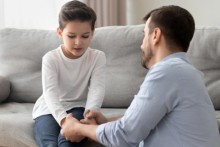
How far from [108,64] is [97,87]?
54 cm

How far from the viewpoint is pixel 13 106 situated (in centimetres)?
239

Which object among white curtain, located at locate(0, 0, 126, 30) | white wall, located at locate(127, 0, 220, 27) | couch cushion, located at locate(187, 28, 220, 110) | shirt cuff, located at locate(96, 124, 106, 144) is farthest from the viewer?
white curtain, located at locate(0, 0, 126, 30)

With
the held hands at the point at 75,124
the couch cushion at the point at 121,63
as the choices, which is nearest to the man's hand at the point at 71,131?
the held hands at the point at 75,124

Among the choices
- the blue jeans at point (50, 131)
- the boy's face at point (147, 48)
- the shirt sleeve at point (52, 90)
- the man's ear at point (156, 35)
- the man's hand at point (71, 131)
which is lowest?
Answer: the blue jeans at point (50, 131)

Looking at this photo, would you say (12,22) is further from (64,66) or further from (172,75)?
(172,75)

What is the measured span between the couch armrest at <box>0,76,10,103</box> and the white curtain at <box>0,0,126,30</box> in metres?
0.73

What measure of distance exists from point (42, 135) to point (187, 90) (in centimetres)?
74

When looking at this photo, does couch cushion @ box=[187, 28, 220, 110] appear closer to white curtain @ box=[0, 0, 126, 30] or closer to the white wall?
the white wall

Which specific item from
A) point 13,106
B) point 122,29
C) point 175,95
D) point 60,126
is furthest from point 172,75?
point 13,106

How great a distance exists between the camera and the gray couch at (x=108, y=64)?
224cm

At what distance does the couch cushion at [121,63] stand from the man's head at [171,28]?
0.92 metres

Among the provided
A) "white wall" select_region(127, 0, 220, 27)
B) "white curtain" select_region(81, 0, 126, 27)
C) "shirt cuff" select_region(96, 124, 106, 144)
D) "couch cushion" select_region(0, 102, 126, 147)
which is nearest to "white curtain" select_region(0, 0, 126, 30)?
"white curtain" select_region(81, 0, 126, 27)

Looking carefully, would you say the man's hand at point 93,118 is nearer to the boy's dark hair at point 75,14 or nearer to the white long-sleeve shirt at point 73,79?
the white long-sleeve shirt at point 73,79

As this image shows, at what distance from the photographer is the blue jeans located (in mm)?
1658
